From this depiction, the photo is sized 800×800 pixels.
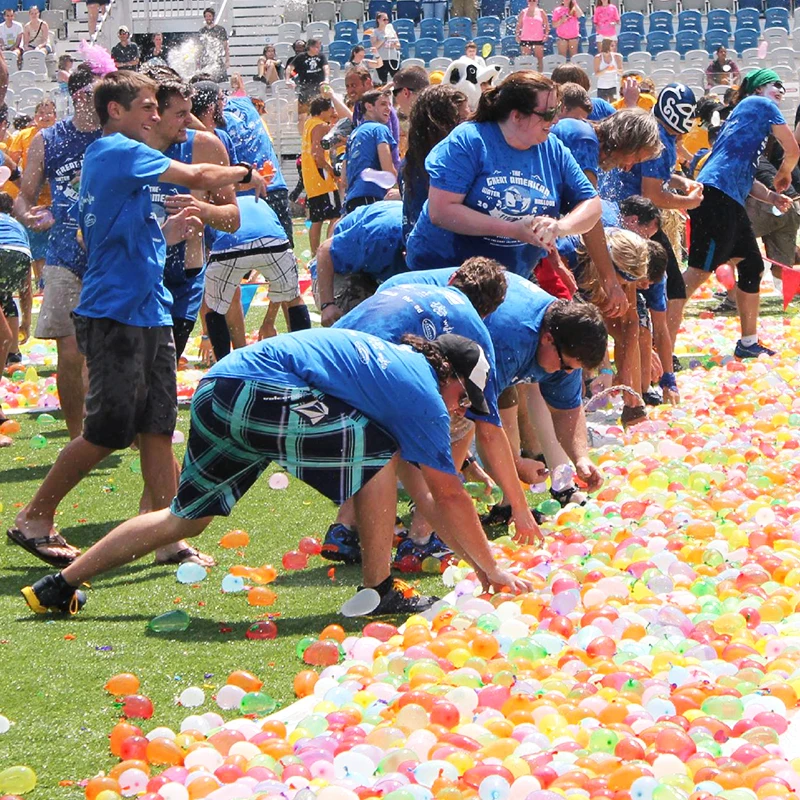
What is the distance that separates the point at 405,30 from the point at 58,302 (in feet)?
68.8

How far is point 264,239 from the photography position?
8461mm

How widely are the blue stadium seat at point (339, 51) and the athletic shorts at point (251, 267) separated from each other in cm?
1855

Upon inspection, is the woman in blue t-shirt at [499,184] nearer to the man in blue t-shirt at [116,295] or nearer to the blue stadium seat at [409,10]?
the man in blue t-shirt at [116,295]

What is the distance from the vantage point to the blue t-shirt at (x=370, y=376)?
429 centimetres

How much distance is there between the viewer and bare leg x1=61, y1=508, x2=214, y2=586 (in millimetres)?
4664

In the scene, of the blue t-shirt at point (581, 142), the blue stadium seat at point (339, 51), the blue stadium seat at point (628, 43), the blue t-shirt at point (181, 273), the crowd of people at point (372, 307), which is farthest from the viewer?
the blue stadium seat at point (339, 51)

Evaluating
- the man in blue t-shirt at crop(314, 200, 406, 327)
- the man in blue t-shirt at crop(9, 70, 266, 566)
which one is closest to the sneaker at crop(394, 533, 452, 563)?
the man in blue t-shirt at crop(9, 70, 266, 566)

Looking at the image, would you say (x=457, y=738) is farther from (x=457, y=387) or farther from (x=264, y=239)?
(x=264, y=239)

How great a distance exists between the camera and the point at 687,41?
1008 inches

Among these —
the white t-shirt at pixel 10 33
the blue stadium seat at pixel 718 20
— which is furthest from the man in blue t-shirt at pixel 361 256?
the white t-shirt at pixel 10 33

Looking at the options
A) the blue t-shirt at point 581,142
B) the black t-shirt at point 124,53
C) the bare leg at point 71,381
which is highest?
the black t-shirt at point 124,53

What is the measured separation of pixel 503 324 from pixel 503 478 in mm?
633

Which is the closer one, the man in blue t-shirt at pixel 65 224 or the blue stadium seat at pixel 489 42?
the man in blue t-shirt at pixel 65 224

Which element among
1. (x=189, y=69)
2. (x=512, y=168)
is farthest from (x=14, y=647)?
(x=189, y=69)
